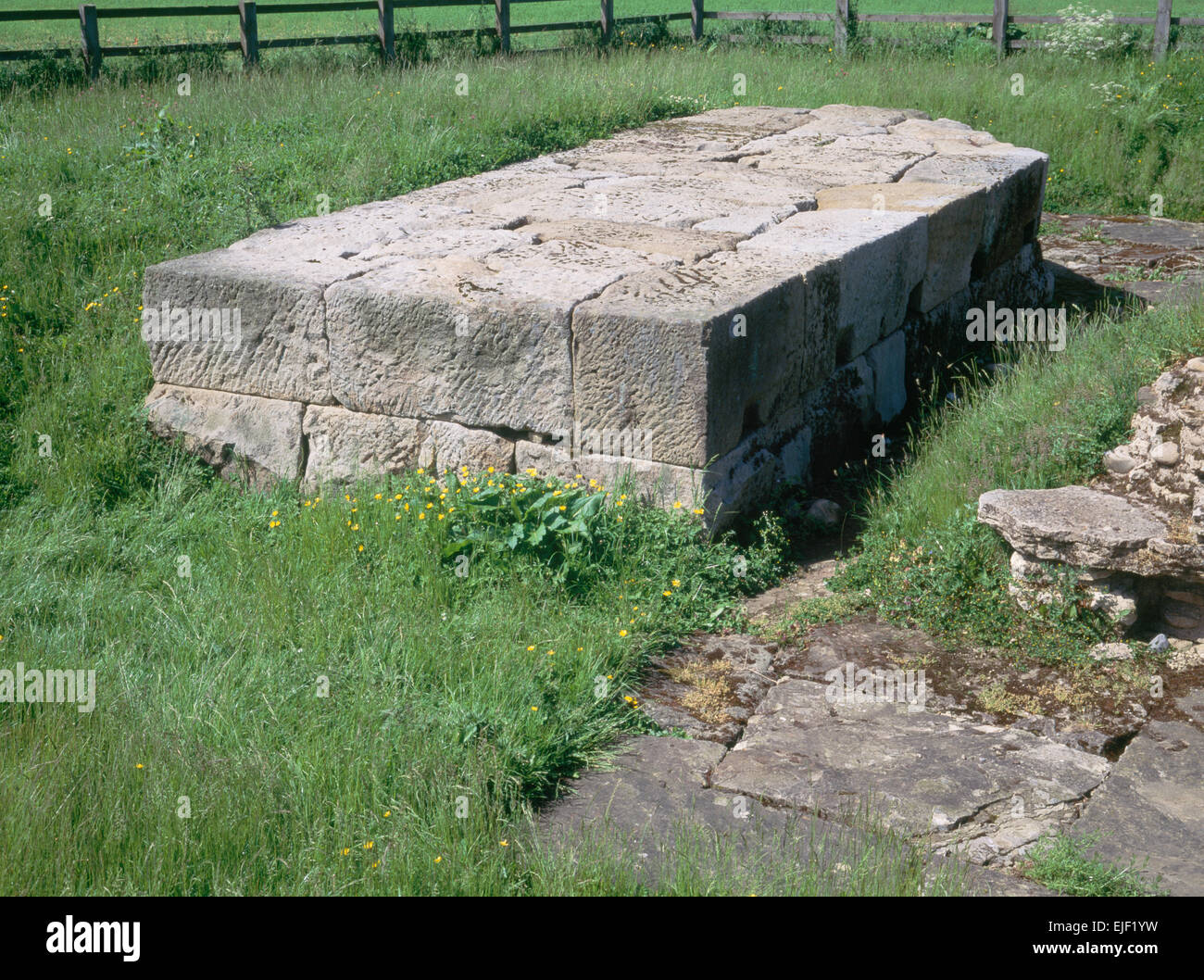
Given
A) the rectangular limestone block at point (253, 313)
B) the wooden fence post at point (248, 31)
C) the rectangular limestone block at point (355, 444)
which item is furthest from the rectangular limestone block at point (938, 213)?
the wooden fence post at point (248, 31)

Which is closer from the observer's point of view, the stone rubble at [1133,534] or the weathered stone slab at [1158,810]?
the weathered stone slab at [1158,810]

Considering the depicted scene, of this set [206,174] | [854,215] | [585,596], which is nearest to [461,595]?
[585,596]

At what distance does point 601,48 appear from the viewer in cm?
1327

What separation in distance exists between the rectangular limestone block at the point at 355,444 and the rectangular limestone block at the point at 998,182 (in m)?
3.50

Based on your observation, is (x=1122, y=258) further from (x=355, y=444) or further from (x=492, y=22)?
(x=492, y=22)

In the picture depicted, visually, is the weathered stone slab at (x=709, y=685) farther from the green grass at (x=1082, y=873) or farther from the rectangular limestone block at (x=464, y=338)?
the rectangular limestone block at (x=464, y=338)

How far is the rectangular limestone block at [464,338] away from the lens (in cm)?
446

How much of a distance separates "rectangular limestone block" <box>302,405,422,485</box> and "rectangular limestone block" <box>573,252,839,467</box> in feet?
2.67

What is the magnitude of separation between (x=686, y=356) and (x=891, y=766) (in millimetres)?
1627

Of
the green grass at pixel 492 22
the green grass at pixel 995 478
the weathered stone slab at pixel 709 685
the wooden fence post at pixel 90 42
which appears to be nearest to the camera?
the weathered stone slab at pixel 709 685

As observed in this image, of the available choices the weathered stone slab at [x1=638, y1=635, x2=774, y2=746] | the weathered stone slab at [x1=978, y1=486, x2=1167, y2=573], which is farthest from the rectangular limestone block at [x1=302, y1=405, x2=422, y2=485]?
the weathered stone slab at [x1=978, y1=486, x2=1167, y2=573]

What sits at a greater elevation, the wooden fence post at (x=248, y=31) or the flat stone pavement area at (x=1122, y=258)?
the wooden fence post at (x=248, y=31)

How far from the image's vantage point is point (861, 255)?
523 centimetres

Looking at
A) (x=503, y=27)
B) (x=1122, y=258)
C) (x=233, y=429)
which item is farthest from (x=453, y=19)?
(x=233, y=429)
